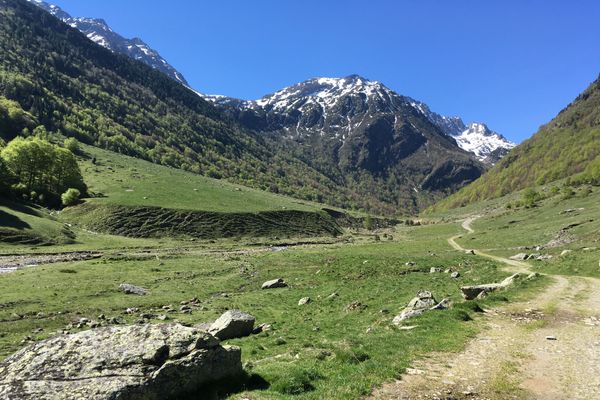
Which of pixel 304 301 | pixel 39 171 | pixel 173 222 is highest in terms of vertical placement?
pixel 39 171

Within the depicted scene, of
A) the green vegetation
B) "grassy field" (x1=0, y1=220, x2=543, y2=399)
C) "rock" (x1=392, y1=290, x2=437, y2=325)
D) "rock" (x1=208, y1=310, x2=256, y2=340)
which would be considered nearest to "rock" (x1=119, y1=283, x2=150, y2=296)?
"grassy field" (x1=0, y1=220, x2=543, y2=399)

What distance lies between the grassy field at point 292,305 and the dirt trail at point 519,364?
945 millimetres

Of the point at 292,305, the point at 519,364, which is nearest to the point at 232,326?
the point at 292,305

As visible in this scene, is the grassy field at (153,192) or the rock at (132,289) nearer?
the rock at (132,289)

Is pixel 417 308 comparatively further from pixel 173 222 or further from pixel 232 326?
pixel 173 222

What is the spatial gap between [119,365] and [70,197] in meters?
129

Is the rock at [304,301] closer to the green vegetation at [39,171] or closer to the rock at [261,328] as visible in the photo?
the rock at [261,328]

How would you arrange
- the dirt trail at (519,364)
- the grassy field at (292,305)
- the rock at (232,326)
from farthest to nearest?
the rock at (232,326)
the grassy field at (292,305)
the dirt trail at (519,364)

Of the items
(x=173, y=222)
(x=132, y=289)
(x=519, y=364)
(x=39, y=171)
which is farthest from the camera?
(x=39, y=171)

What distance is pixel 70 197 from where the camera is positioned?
400 feet

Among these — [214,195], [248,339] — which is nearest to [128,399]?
[248,339]

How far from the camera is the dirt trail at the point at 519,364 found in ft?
43.9

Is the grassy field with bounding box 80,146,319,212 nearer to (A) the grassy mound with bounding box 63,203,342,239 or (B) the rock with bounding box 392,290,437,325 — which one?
(A) the grassy mound with bounding box 63,203,342,239

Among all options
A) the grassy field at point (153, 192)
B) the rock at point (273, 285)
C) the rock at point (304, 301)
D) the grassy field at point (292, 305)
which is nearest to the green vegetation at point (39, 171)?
the grassy field at point (153, 192)
